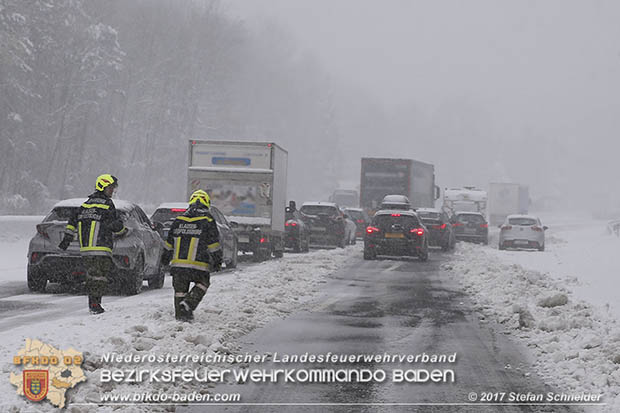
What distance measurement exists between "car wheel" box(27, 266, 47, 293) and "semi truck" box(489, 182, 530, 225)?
207 ft

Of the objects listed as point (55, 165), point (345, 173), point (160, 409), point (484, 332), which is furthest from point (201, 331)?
point (345, 173)

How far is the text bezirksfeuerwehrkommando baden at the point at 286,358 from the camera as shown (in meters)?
8.20

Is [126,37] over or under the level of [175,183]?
over

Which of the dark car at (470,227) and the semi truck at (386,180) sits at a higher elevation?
the semi truck at (386,180)

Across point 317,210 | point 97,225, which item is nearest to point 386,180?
point 317,210

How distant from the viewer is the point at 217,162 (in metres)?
25.8

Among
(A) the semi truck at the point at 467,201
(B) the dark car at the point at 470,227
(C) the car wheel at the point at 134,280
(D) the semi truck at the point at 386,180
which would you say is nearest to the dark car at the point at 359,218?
(D) the semi truck at the point at 386,180

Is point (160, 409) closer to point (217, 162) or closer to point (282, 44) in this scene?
point (217, 162)

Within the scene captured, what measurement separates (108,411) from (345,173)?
151425 millimetres

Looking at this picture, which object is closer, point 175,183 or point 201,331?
point 201,331

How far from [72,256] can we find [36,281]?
3.21 ft

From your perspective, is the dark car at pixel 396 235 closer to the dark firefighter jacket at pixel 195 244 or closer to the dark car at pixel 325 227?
the dark car at pixel 325 227

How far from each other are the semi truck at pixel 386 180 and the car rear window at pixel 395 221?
16830mm

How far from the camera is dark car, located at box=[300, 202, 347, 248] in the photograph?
34.5 metres
